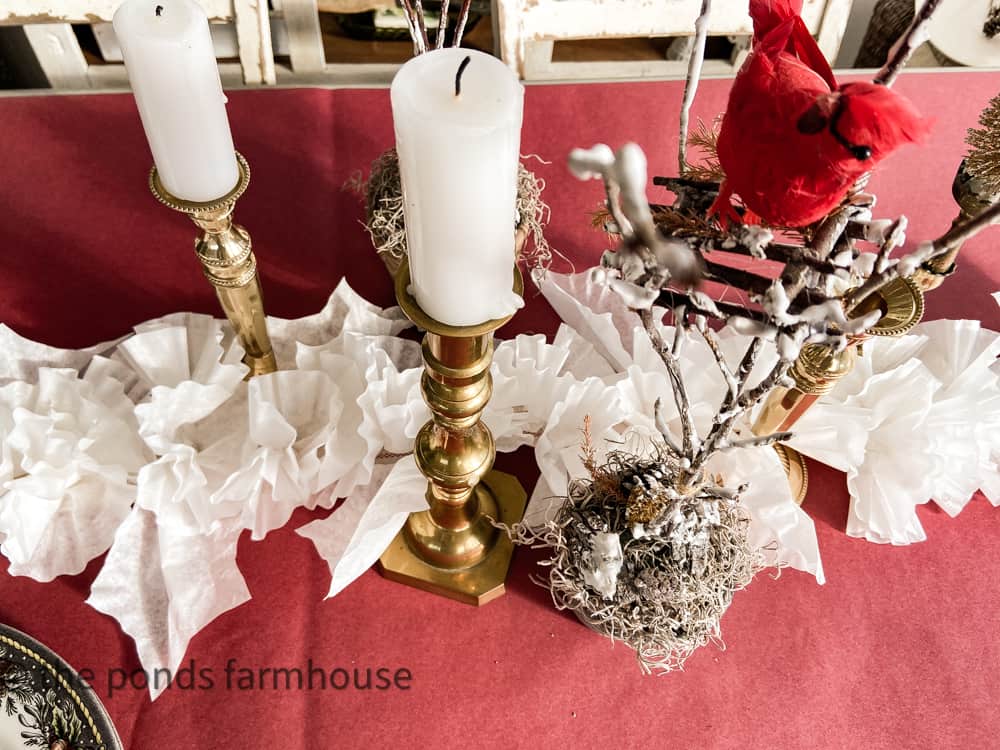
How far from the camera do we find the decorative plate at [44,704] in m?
0.57

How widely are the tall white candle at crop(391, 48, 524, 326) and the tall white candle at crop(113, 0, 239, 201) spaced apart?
0.23 metres

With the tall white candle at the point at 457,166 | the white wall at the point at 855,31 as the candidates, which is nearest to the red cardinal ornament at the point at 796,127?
the tall white candle at the point at 457,166

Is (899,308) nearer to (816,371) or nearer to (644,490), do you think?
Answer: (816,371)

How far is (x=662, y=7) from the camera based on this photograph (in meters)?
1.00

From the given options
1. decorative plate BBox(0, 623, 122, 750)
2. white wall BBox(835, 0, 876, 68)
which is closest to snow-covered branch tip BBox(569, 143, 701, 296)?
decorative plate BBox(0, 623, 122, 750)

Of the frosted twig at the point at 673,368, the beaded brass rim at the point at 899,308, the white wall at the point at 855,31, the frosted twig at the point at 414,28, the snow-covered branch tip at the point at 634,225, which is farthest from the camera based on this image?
the white wall at the point at 855,31

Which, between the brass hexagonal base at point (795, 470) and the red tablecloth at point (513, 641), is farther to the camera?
the brass hexagonal base at point (795, 470)

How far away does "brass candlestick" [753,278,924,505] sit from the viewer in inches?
21.1

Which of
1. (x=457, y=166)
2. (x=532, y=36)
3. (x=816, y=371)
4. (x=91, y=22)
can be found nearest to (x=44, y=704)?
(x=457, y=166)

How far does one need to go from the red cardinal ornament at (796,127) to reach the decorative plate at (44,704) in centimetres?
57

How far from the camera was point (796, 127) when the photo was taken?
331 mm

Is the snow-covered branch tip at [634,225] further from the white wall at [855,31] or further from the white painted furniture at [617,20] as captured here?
the white wall at [855,31]

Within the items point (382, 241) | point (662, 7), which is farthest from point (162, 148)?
point (662, 7)

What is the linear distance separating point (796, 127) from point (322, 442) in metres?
0.48
